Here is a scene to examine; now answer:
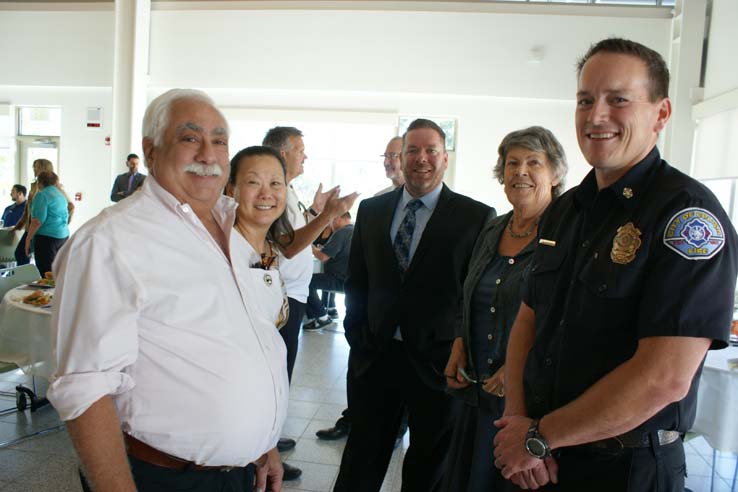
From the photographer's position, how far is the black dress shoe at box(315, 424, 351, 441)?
3.66m

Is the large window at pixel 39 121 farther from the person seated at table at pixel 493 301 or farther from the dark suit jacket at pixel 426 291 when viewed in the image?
the person seated at table at pixel 493 301

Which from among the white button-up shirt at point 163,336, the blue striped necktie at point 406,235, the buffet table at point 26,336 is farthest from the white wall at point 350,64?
the white button-up shirt at point 163,336

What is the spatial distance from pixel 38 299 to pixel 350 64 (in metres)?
7.42

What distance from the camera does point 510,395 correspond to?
4.94ft

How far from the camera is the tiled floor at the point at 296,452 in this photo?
9.69 ft

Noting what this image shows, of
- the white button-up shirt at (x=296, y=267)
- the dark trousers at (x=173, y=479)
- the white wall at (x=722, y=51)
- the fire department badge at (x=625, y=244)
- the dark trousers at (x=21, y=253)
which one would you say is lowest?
the dark trousers at (x=21, y=253)

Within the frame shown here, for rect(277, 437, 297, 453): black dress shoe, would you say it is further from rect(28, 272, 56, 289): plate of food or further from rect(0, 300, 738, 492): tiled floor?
rect(28, 272, 56, 289): plate of food

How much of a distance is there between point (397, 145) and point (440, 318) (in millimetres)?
2498

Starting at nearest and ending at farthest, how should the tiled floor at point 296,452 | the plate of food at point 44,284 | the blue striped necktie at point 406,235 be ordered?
the blue striped necktie at point 406,235 → the tiled floor at point 296,452 → the plate of food at point 44,284

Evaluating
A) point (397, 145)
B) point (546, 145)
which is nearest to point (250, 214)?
point (546, 145)

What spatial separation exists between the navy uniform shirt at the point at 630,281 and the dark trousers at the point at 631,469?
2.6 inches

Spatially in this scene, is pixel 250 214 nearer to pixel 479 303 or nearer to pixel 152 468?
pixel 479 303

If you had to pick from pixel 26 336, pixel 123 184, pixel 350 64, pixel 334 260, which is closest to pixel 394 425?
pixel 26 336

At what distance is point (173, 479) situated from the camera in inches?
50.0
